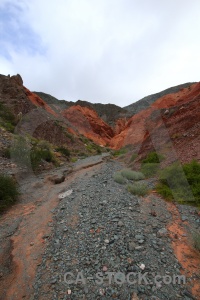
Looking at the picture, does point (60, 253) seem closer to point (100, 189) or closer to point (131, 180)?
point (100, 189)

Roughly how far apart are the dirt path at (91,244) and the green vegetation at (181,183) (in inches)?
19.8

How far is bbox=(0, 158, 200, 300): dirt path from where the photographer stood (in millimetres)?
3107

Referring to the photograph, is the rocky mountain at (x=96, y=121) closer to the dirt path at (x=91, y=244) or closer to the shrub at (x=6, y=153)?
the dirt path at (x=91, y=244)

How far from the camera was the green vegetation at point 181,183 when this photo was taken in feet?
19.8

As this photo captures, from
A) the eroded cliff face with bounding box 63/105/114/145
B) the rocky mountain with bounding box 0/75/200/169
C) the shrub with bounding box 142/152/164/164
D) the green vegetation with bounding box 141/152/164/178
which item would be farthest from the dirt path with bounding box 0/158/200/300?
the eroded cliff face with bounding box 63/105/114/145

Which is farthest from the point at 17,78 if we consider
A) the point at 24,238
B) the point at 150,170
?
the point at 24,238

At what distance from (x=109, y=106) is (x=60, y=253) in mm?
53181

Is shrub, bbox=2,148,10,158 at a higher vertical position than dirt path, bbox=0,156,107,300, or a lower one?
higher

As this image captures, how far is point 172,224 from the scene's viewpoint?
4.80 metres

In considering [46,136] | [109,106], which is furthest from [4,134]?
[109,106]

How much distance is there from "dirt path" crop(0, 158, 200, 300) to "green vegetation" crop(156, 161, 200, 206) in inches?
19.8

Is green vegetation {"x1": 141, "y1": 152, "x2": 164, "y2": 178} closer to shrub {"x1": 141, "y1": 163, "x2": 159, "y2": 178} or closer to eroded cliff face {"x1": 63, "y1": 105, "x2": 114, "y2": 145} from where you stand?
shrub {"x1": 141, "y1": 163, "x2": 159, "y2": 178}

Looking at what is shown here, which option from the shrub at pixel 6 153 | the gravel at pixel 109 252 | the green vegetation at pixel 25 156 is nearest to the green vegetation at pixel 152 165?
the gravel at pixel 109 252

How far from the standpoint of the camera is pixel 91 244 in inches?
158
